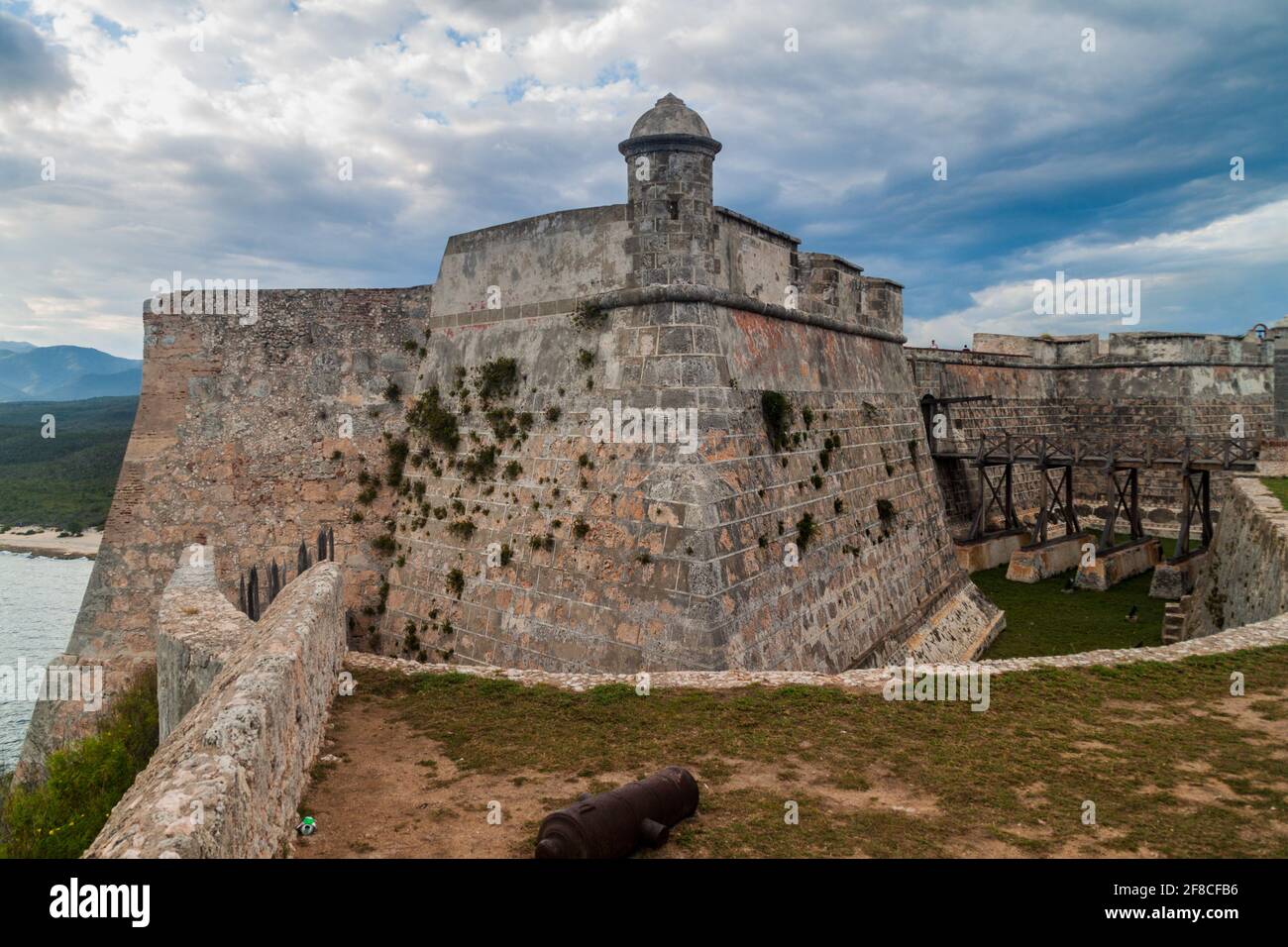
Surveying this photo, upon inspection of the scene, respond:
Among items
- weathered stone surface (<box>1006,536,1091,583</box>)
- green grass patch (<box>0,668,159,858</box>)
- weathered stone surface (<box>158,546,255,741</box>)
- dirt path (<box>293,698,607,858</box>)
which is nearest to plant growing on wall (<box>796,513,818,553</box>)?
dirt path (<box>293,698,607,858</box>)

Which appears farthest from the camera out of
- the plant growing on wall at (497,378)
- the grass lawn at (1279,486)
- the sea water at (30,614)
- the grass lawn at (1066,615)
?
the sea water at (30,614)

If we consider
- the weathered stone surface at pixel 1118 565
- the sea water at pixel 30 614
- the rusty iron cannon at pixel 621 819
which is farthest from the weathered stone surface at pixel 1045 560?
the sea water at pixel 30 614

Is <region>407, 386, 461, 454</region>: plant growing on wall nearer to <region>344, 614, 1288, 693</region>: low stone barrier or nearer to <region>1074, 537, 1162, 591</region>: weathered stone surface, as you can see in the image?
<region>344, 614, 1288, 693</region>: low stone barrier

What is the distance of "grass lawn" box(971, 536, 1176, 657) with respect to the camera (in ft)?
56.4

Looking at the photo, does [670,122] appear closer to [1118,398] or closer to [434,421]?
[434,421]

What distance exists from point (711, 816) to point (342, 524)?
10.3 metres

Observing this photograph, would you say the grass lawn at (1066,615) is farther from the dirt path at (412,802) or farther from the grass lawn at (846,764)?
the dirt path at (412,802)

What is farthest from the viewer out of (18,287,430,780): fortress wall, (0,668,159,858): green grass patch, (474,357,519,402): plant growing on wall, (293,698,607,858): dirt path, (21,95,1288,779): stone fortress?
(18,287,430,780): fortress wall

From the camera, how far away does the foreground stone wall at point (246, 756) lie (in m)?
3.96

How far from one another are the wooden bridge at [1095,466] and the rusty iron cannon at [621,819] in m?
21.6

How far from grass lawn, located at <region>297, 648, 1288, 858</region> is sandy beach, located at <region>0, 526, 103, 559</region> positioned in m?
60.9

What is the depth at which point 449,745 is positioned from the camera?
731cm

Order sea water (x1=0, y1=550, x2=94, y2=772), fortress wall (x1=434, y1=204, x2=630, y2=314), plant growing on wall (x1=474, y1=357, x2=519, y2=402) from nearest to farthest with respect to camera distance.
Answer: fortress wall (x1=434, y1=204, x2=630, y2=314), plant growing on wall (x1=474, y1=357, x2=519, y2=402), sea water (x1=0, y1=550, x2=94, y2=772)
